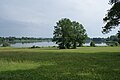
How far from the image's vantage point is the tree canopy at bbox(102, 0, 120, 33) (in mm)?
42969

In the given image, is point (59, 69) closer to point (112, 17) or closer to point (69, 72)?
point (69, 72)

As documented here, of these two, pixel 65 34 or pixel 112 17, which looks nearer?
pixel 112 17

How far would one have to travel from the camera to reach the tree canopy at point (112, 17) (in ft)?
141

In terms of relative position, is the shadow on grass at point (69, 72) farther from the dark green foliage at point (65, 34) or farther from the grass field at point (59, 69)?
the dark green foliage at point (65, 34)

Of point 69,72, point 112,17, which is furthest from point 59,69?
point 112,17

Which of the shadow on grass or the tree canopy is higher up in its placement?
the tree canopy

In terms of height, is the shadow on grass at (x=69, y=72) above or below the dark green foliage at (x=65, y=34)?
below

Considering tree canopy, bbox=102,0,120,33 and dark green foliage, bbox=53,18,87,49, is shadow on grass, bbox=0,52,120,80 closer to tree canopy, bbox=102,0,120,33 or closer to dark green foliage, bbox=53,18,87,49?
tree canopy, bbox=102,0,120,33

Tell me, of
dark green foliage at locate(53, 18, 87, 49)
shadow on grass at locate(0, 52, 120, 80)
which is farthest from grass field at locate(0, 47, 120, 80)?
dark green foliage at locate(53, 18, 87, 49)

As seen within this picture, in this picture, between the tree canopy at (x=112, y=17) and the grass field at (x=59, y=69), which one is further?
the tree canopy at (x=112, y=17)

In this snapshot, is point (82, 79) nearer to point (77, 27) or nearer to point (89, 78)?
point (89, 78)

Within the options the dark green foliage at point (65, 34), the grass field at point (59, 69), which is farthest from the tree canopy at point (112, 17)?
the dark green foliage at point (65, 34)

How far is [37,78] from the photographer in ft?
56.4

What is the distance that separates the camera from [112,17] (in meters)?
46.2
